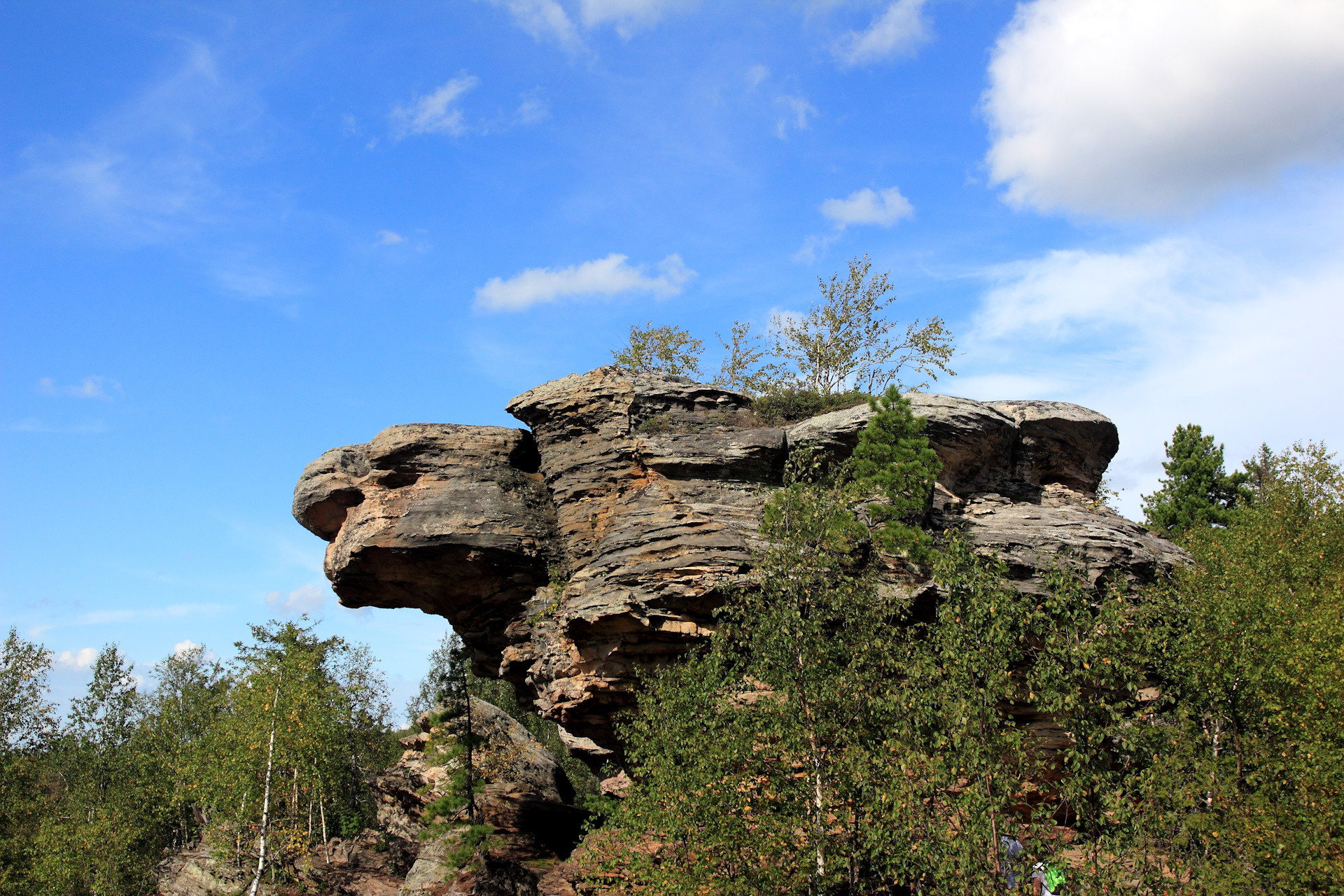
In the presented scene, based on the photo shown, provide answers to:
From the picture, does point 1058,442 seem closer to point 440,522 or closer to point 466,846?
point 440,522

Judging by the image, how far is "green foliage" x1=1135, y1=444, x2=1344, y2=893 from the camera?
553 inches

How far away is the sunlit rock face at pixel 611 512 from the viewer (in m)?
26.4

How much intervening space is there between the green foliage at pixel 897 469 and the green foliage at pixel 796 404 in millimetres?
6274

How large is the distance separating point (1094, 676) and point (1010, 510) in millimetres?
16660

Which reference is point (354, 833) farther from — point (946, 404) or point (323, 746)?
point (946, 404)

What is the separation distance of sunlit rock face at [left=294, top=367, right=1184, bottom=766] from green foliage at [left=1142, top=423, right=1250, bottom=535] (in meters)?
16.9

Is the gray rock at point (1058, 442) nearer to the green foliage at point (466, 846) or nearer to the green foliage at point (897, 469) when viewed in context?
the green foliage at point (897, 469)

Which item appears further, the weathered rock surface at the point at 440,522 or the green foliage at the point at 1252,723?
the weathered rock surface at the point at 440,522

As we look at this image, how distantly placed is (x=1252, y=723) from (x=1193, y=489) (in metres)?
31.7

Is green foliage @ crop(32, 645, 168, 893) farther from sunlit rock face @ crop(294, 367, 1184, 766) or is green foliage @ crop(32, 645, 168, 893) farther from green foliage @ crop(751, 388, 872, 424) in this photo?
green foliage @ crop(751, 388, 872, 424)

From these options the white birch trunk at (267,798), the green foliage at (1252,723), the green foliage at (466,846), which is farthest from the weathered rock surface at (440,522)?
the green foliage at (1252,723)

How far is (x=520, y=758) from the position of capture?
36.8m

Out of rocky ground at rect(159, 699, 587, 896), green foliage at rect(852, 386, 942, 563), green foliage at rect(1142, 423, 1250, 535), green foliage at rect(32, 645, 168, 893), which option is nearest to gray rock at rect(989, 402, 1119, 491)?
green foliage at rect(852, 386, 942, 563)

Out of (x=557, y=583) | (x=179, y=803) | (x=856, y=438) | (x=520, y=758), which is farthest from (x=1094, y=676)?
(x=179, y=803)
